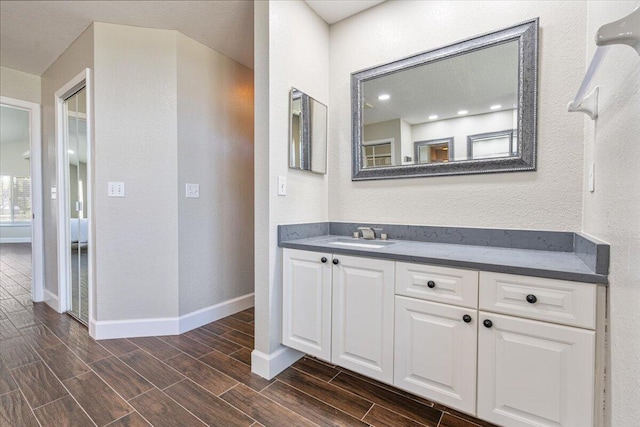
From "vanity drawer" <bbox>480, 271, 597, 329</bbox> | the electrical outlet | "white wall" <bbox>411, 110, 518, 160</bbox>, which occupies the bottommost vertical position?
"vanity drawer" <bbox>480, 271, 597, 329</bbox>

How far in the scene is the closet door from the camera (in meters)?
2.51

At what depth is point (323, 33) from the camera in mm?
2225

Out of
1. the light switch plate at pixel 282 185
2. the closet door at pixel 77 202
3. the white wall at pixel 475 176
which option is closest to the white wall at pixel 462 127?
the white wall at pixel 475 176

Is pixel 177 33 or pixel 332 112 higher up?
pixel 177 33

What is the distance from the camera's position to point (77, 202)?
8.74 feet

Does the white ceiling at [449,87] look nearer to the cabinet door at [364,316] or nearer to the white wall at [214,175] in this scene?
the cabinet door at [364,316]

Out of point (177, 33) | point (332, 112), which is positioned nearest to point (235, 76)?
point (177, 33)

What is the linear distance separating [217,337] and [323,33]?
2557mm

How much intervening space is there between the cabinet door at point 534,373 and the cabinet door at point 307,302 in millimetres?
797

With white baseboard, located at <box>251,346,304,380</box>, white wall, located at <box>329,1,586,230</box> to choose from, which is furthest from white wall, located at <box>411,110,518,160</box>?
white baseboard, located at <box>251,346,304,380</box>

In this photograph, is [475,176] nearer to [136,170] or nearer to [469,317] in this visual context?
[469,317]

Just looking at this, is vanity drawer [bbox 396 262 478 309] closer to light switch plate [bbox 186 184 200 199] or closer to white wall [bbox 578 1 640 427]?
white wall [bbox 578 1 640 427]

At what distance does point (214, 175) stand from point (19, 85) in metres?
2.35

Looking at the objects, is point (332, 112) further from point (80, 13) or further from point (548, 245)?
point (80, 13)
